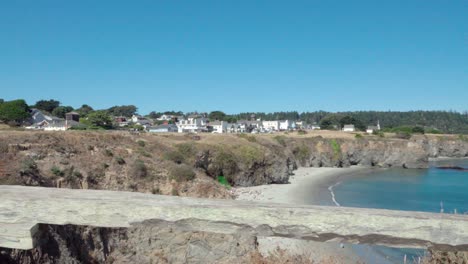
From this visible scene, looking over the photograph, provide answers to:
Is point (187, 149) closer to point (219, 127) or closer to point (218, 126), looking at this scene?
point (219, 127)

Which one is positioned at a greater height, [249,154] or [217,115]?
[217,115]

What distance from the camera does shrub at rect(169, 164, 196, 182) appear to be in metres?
24.3

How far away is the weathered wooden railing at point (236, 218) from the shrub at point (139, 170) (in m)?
20.1

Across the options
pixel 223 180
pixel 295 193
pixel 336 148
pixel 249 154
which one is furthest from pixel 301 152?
pixel 223 180

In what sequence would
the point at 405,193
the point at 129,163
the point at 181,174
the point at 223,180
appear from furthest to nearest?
the point at 405,193 < the point at 223,180 < the point at 181,174 < the point at 129,163

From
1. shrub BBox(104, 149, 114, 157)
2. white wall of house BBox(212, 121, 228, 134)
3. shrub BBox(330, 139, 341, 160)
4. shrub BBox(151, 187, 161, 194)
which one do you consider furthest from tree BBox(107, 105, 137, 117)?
shrub BBox(151, 187, 161, 194)

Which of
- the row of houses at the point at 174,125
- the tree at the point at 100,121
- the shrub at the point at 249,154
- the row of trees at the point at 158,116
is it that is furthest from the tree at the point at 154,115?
the shrub at the point at 249,154

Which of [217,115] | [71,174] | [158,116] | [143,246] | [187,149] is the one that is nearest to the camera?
[143,246]

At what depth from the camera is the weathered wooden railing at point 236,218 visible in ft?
8.87

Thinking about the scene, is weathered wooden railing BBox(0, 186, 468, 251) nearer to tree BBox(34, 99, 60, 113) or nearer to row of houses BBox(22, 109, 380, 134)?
row of houses BBox(22, 109, 380, 134)

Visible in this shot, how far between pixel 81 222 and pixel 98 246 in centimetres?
367

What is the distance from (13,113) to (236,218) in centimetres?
6343

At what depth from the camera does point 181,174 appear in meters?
24.6

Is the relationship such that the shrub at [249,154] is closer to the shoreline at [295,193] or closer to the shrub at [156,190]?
the shoreline at [295,193]
